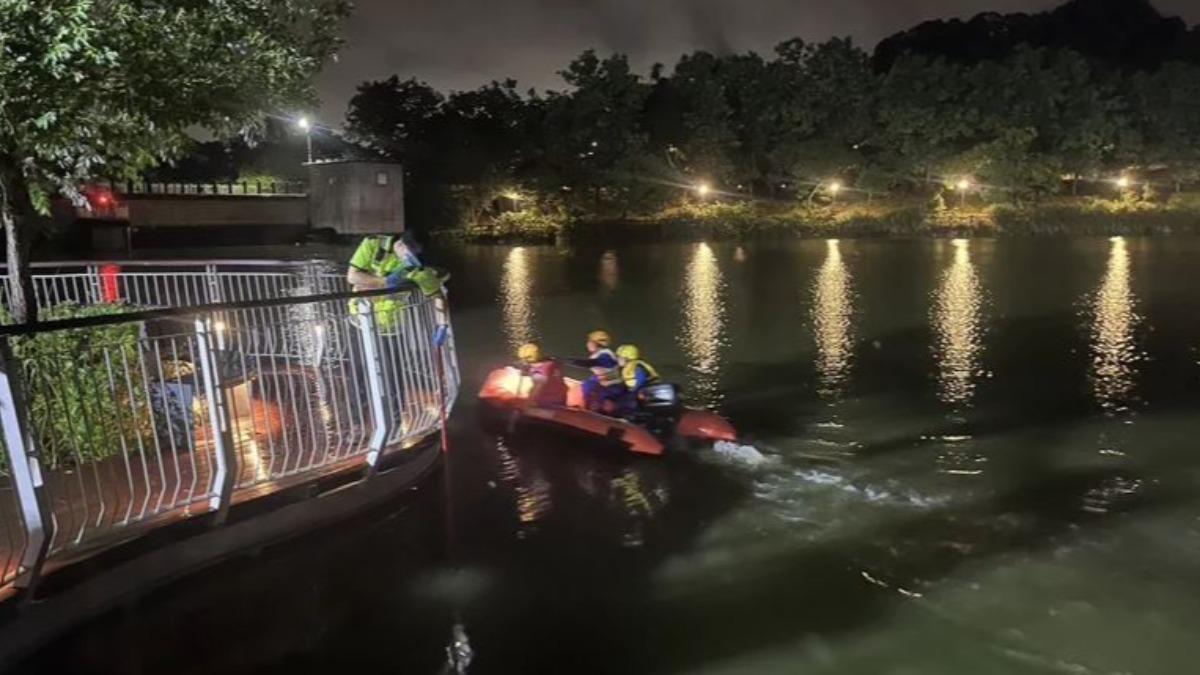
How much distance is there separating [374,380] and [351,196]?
1841 inches

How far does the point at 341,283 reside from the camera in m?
11.2

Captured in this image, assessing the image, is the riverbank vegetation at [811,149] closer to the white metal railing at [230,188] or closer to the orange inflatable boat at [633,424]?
the white metal railing at [230,188]

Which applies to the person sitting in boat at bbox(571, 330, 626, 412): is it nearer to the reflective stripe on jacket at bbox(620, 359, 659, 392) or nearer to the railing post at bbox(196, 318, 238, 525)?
the reflective stripe on jacket at bbox(620, 359, 659, 392)

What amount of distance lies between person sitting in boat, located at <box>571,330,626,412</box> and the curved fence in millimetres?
1701

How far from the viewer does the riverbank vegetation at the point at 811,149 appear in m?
52.6

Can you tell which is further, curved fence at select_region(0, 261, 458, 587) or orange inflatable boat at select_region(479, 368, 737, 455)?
orange inflatable boat at select_region(479, 368, 737, 455)

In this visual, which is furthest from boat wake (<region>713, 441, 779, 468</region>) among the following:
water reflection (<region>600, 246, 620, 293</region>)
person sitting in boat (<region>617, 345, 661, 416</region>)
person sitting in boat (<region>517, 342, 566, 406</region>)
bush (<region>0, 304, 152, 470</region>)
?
water reflection (<region>600, 246, 620, 293</region>)

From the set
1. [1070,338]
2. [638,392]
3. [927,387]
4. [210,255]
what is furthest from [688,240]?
[638,392]

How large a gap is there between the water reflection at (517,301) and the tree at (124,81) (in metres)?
9.09

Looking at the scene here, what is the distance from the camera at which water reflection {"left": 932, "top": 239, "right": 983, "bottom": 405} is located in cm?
1307

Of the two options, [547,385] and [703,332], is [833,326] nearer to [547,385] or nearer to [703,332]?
[703,332]

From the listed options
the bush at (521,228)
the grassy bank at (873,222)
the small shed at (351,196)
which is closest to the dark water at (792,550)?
the grassy bank at (873,222)

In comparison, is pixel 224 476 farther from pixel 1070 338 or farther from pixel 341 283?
pixel 1070 338

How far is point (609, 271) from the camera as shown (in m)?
32.8
